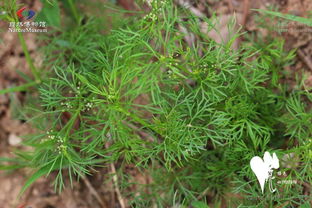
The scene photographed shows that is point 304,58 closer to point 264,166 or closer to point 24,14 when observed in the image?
point 264,166

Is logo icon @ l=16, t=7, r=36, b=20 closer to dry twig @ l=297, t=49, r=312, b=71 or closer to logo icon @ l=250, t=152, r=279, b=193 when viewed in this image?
logo icon @ l=250, t=152, r=279, b=193

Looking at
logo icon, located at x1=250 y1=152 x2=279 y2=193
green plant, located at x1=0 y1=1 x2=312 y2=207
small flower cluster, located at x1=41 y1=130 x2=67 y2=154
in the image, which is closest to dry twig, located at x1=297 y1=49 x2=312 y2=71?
green plant, located at x1=0 y1=1 x2=312 y2=207

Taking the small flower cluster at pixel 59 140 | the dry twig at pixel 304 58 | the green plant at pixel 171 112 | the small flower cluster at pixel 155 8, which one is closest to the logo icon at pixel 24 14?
the green plant at pixel 171 112

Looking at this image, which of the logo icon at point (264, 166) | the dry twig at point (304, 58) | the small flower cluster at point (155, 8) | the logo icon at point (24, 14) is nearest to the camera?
the small flower cluster at point (155, 8)

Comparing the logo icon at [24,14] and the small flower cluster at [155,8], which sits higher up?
the logo icon at [24,14]

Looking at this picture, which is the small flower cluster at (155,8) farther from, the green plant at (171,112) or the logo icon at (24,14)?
the logo icon at (24,14)

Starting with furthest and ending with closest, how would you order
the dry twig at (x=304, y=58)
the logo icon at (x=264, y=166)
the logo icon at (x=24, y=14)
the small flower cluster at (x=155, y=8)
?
the dry twig at (x=304, y=58), the logo icon at (x=24, y=14), the logo icon at (x=264, y=166), the small flower cluster at (x=155, y=8)
